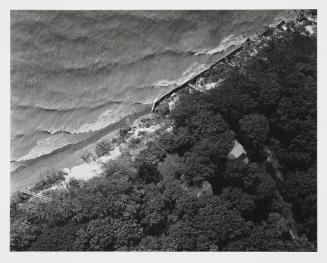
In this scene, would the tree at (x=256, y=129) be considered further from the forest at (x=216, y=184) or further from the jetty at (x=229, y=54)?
the jetty at (x=229, y=54)

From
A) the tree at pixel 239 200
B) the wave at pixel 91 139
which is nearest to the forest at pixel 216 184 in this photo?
the tree at pixel 239 200

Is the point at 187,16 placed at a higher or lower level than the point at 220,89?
higher

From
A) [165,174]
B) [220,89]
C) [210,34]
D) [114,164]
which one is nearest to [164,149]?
[165,174]

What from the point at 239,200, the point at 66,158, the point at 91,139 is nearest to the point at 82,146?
the point at 91,139

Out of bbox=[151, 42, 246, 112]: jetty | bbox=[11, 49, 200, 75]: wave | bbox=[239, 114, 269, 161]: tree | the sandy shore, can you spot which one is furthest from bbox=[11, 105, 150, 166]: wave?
bbox=[239, 114, 269, 161]: tree

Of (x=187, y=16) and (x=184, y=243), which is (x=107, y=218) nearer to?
(x=184, y=243)

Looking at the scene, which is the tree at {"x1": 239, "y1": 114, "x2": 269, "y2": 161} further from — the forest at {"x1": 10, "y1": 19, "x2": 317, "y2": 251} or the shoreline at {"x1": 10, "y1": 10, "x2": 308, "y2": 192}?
the shoreline at {"x1": 10, "y1": 10, "x2": 308, "y2": 192}
